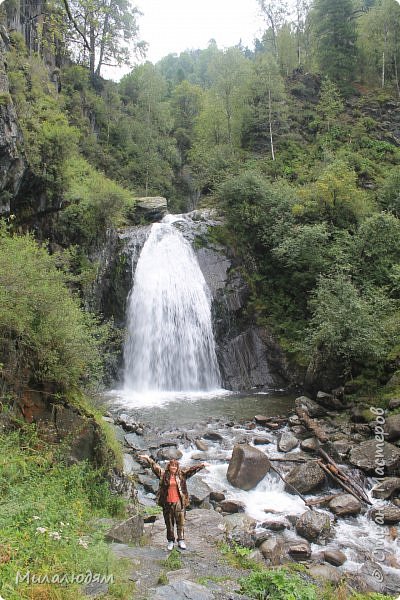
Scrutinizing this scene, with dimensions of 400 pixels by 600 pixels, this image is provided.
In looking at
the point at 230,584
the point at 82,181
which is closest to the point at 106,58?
the point at 82,181

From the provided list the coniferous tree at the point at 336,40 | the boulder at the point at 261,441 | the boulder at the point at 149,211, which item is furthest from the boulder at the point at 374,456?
the coniferous tree at the point at 336,40

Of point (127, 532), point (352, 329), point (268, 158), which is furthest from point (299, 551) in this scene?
point (268, 158)

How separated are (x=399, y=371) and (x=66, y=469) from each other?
10.7 meters

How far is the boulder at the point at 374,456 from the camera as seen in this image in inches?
345

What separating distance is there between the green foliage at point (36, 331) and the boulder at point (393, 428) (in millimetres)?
7544

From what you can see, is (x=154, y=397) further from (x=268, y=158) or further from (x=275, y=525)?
(x=268, y=158)

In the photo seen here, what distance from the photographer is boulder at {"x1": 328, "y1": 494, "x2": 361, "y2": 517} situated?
24.5 feet

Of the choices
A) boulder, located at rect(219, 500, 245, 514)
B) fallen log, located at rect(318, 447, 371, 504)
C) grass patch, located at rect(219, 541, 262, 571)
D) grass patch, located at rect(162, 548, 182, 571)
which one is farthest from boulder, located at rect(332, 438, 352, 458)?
grass patch, located at rect(162, 548, 182, 571)

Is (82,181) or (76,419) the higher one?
(82,181)

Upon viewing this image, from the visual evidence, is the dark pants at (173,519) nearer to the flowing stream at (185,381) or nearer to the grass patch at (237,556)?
the grass patch at (237,556)

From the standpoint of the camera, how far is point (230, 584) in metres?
4.54

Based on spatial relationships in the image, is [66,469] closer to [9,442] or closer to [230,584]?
[9,442]

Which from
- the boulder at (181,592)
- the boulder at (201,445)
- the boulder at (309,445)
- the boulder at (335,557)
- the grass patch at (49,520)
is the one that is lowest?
the boulder at (309,445)

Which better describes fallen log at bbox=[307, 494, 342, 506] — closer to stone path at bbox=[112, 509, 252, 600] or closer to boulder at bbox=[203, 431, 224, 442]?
stone path at bbox=[112, 509, 252, 600]
